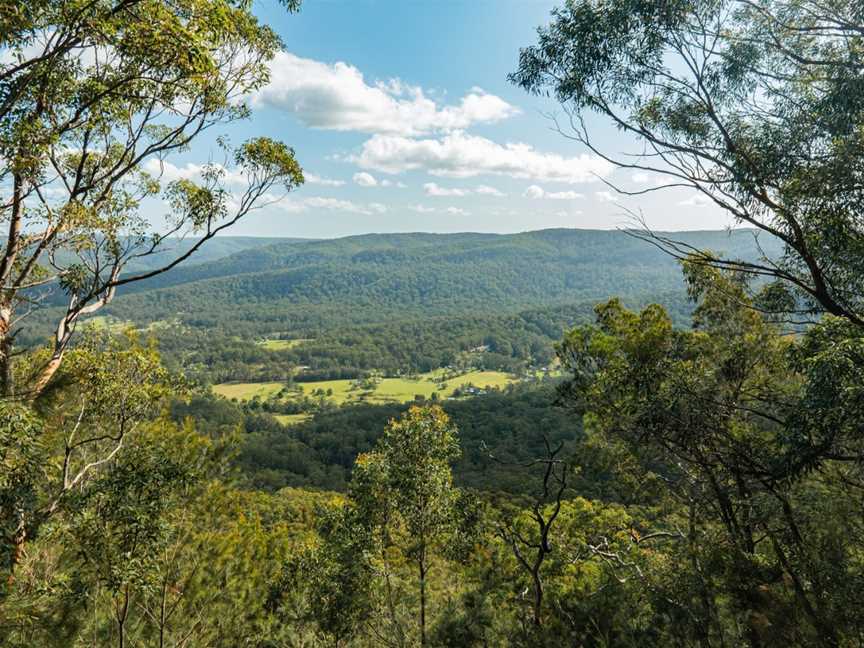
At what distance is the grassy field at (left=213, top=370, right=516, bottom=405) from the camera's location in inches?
3428

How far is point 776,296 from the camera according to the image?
29.5 feet

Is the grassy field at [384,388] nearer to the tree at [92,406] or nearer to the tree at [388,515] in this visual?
the tree at [388,515]

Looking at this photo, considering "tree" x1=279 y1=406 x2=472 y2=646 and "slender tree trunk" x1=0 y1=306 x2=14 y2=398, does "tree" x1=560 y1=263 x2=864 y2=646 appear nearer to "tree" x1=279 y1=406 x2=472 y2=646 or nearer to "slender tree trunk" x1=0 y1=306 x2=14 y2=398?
A: "tree" x1=279 y1=406 x2=472 y2=646

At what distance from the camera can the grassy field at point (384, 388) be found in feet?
286

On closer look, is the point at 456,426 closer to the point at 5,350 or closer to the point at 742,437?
the point at 742,437

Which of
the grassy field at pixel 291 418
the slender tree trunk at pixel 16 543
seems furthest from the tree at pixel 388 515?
the grassy field at pixel 291 418

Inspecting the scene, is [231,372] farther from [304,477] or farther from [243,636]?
[243,636]

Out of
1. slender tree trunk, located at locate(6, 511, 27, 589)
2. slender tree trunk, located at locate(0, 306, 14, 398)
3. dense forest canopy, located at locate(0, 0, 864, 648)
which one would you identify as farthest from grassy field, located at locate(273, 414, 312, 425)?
slender tree trunk, located at locate(6, 511, 27, 589)

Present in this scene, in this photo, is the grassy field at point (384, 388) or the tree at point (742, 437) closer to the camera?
the tree at point (742, 437)

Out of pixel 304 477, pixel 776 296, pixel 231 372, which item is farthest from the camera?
pixel 231 372

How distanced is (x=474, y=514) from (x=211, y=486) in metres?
4.80

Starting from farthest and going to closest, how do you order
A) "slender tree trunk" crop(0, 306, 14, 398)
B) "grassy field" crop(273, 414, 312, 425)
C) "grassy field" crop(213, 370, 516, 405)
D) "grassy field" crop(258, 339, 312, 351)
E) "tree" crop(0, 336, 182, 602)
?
1. "grassy field" crop(258, 339, 312, 351)
2. "grassy field" crop(213, 370, 516, 405)
3. "grassy field" crop(273, 414, 312, 425)
4. "tree" crop(0, 336, 182, 602)
5. "slender tree trunk" crop(0, 306, 14, 398)

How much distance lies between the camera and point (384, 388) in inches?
3784

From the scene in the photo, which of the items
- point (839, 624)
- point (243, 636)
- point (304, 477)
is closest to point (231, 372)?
point (304, 477)
